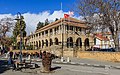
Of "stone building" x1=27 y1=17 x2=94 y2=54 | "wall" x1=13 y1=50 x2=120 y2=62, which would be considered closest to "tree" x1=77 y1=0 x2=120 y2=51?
"wall" x1=13 y1=50 x2=120 y2=62

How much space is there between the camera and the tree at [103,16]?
1581 inches

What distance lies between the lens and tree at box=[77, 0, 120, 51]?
40156 millimetres

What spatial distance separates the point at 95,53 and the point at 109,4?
26.2 ft

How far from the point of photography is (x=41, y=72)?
73.8ft

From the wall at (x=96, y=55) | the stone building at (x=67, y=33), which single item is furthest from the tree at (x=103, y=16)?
the stone building at (x=67, y=33)

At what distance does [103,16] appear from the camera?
41.5 m

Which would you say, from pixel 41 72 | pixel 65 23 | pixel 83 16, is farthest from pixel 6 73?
pixel 65 23

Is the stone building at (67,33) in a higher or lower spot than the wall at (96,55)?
higher

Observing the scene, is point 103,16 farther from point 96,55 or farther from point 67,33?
point 67,33

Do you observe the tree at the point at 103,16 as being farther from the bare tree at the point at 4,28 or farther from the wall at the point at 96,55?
the bare tree at the point at 4,28

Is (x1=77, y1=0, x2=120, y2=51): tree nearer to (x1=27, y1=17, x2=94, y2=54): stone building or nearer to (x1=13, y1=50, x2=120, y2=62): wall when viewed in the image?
(x1=13, y1=50, x2=120, y2=62): wall

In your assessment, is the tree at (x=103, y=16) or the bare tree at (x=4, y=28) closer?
the tree at (x=103, y=16)

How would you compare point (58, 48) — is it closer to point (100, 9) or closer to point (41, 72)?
point (100, 9)

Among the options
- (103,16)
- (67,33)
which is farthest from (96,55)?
(67,33)
